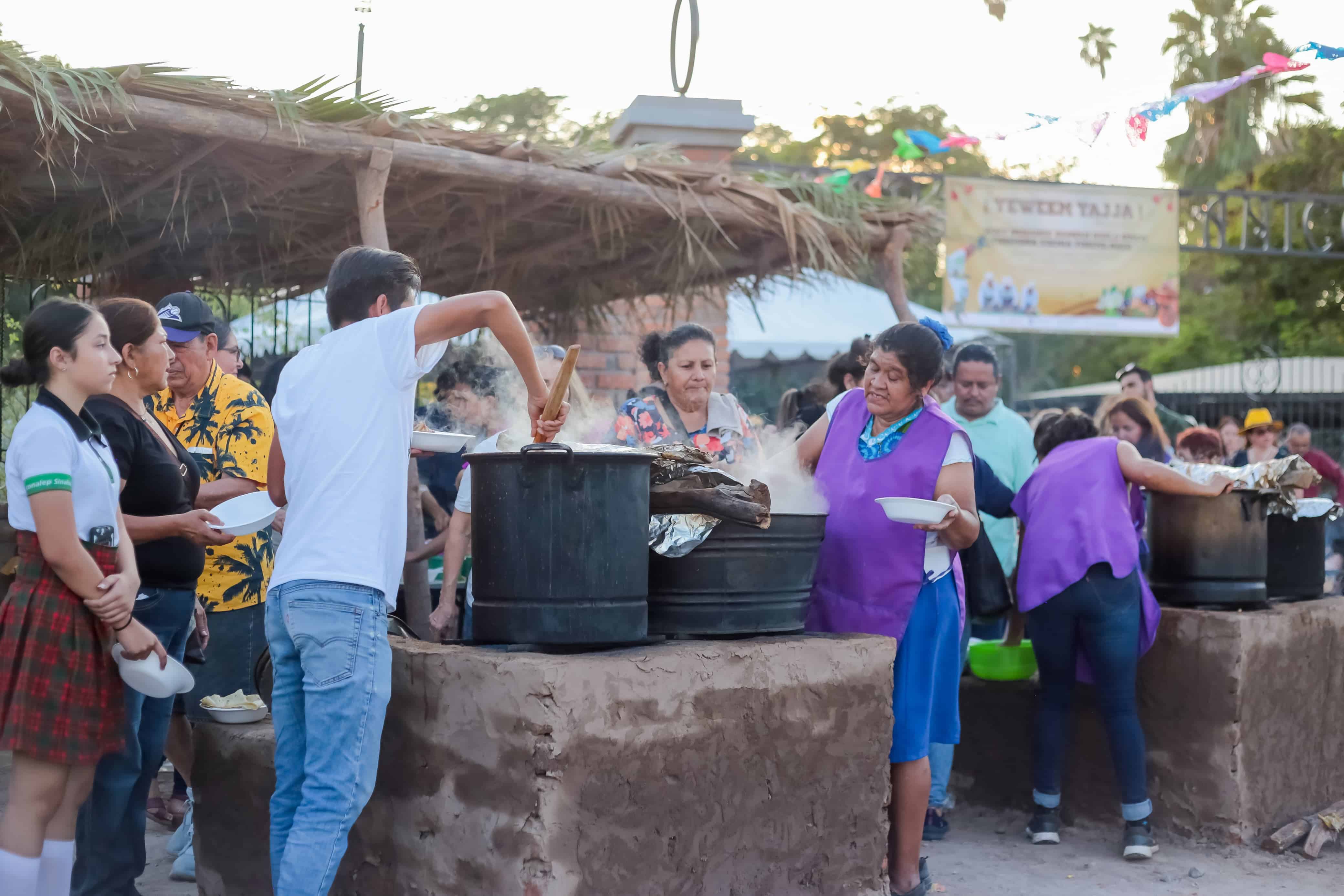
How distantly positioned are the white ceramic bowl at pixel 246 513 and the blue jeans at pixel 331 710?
0.43 meters

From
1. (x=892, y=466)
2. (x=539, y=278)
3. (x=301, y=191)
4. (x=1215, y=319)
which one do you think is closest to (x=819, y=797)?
(x=892, y=466)

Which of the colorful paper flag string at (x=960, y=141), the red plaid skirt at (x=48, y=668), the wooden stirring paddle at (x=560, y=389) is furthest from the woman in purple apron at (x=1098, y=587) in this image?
the colorful paper flag string at (x=960, y=141)

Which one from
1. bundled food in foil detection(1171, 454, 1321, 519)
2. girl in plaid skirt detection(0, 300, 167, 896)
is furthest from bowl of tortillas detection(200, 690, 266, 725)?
bundled food in foil detection(1171, 454, 1321, 519)

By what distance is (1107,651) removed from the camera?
4.49 meters

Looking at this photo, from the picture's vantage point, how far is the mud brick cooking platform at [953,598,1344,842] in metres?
4.63

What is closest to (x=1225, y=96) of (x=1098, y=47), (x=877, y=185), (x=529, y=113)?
(x=1098, y=47)

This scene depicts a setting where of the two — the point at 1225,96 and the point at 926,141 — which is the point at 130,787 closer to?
the point at 926,141

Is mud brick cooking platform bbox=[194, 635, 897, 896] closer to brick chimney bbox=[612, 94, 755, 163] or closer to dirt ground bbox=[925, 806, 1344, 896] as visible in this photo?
dirt ground bbox=[925, 806, 1344, 896]

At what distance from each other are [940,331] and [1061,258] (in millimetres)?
8477

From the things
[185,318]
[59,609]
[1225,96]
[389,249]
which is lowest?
[59,609]

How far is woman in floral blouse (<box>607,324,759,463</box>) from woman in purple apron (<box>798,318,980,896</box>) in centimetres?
44

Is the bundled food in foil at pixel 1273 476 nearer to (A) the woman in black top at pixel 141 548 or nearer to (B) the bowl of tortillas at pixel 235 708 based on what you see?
(B) the bowl of tortillas at pixel 235 708

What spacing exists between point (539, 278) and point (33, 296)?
3.09m

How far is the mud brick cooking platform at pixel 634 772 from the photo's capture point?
280 cm
